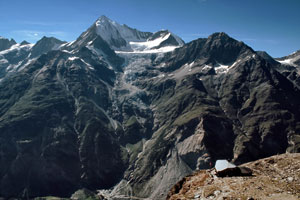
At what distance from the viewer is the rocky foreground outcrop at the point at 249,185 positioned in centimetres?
3884

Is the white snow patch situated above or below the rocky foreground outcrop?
above

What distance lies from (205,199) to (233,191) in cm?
395

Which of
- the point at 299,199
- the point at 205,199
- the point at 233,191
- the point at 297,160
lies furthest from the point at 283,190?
the point at 297,160

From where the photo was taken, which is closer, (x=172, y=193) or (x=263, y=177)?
(x=263, y=177)

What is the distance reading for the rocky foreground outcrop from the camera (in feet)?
127

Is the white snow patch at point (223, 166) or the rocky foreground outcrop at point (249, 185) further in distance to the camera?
the white snow patch at point (223, 166)

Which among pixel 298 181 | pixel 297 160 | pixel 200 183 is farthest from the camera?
pixel 297 160

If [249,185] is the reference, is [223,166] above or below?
above

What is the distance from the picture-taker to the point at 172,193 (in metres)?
51.3

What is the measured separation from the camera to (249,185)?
4191 centimetres

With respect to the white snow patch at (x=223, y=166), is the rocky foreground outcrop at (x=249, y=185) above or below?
below

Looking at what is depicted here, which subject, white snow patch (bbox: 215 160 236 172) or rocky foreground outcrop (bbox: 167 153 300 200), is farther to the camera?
white snow patch (bbox: 215 160 236 172)

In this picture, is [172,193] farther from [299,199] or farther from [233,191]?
[299,199]

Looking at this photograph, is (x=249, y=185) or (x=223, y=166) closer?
(x=249, y=185)
